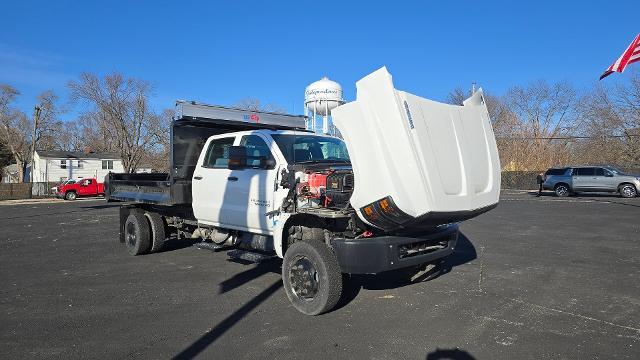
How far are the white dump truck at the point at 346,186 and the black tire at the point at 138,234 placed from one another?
1133mm

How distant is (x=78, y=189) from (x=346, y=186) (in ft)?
113

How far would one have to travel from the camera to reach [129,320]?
4785 mm

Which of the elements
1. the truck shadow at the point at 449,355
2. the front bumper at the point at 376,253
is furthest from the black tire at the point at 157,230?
the truck shadow at the point at 449,355

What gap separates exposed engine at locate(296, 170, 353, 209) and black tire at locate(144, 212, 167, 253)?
4108mm

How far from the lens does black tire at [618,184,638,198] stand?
25125 mm

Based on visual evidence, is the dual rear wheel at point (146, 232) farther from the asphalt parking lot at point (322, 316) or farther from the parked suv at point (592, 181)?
the parked suv at point (592, 181)

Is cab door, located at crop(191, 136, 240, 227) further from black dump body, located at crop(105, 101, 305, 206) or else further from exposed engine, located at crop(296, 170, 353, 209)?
exposed engine, located at crop(296, 170, 353, 209)

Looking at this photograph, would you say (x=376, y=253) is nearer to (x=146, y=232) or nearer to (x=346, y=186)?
(x=346, y=186)

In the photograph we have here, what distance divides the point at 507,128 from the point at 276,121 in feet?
153

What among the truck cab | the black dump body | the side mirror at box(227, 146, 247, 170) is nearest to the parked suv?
the black dump body

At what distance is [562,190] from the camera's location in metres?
27.9

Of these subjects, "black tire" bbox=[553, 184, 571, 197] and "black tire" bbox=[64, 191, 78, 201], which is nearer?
"black tire" bbox=[553, 184, 571, 197]

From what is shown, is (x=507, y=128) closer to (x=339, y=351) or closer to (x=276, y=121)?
(x=276, y=121)

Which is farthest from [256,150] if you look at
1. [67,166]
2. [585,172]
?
[67,166]
